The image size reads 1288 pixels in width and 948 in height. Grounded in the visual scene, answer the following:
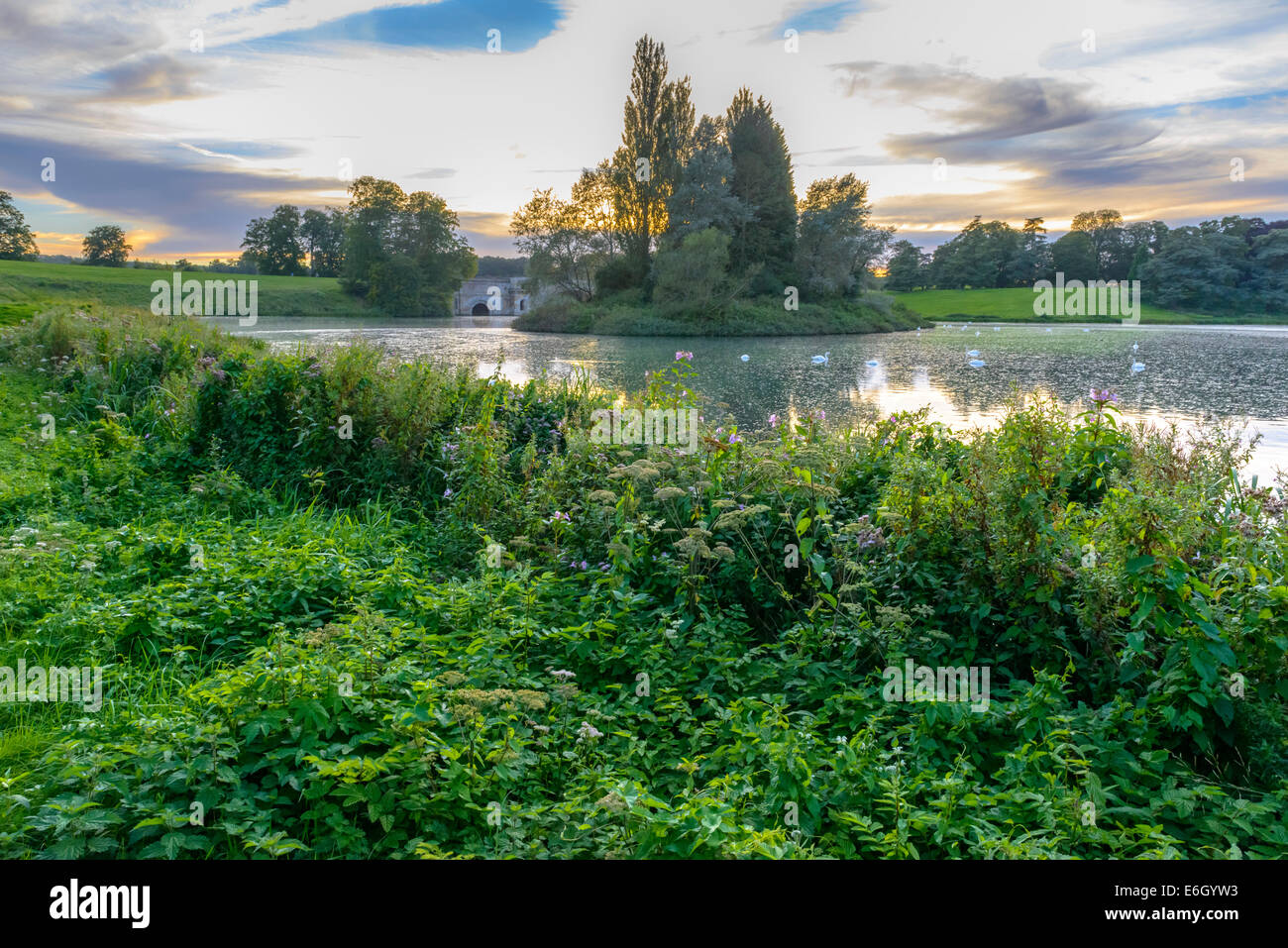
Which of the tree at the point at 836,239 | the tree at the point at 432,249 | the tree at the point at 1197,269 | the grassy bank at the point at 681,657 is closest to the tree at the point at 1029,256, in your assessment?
the tree at the point at 836,239

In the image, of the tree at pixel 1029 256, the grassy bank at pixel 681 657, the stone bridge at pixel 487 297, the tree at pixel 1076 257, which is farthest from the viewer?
the stone bridge at pixel 487 297

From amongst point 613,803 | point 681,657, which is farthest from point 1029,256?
point 613,803

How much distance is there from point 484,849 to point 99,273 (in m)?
43.2

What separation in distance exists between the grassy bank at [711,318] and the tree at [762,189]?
3.77m

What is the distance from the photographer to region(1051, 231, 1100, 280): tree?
149 ft

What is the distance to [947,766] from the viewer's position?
2.87 m

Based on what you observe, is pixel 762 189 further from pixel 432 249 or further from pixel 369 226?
pixel 369 226

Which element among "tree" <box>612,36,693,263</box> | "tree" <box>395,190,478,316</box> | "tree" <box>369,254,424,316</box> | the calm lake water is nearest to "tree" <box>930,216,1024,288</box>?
"tree" <box>612,36,693,263</box>

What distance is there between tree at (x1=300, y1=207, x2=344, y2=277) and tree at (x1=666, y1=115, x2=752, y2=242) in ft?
68.2

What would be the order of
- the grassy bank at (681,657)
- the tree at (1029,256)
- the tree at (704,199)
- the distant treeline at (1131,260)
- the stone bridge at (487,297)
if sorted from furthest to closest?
the stone bridge at (487,297) < the tree at (1029,256) < the tree at (704,199) < the distant treeline at (1131,260) < the grassy bank at (681,657)

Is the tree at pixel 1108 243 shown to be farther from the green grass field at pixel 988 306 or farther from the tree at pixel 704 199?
Result: the tree at pixel 704 199

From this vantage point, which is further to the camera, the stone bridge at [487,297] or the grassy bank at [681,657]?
the stone bridge at [487,297]

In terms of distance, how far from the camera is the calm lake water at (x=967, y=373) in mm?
11500
